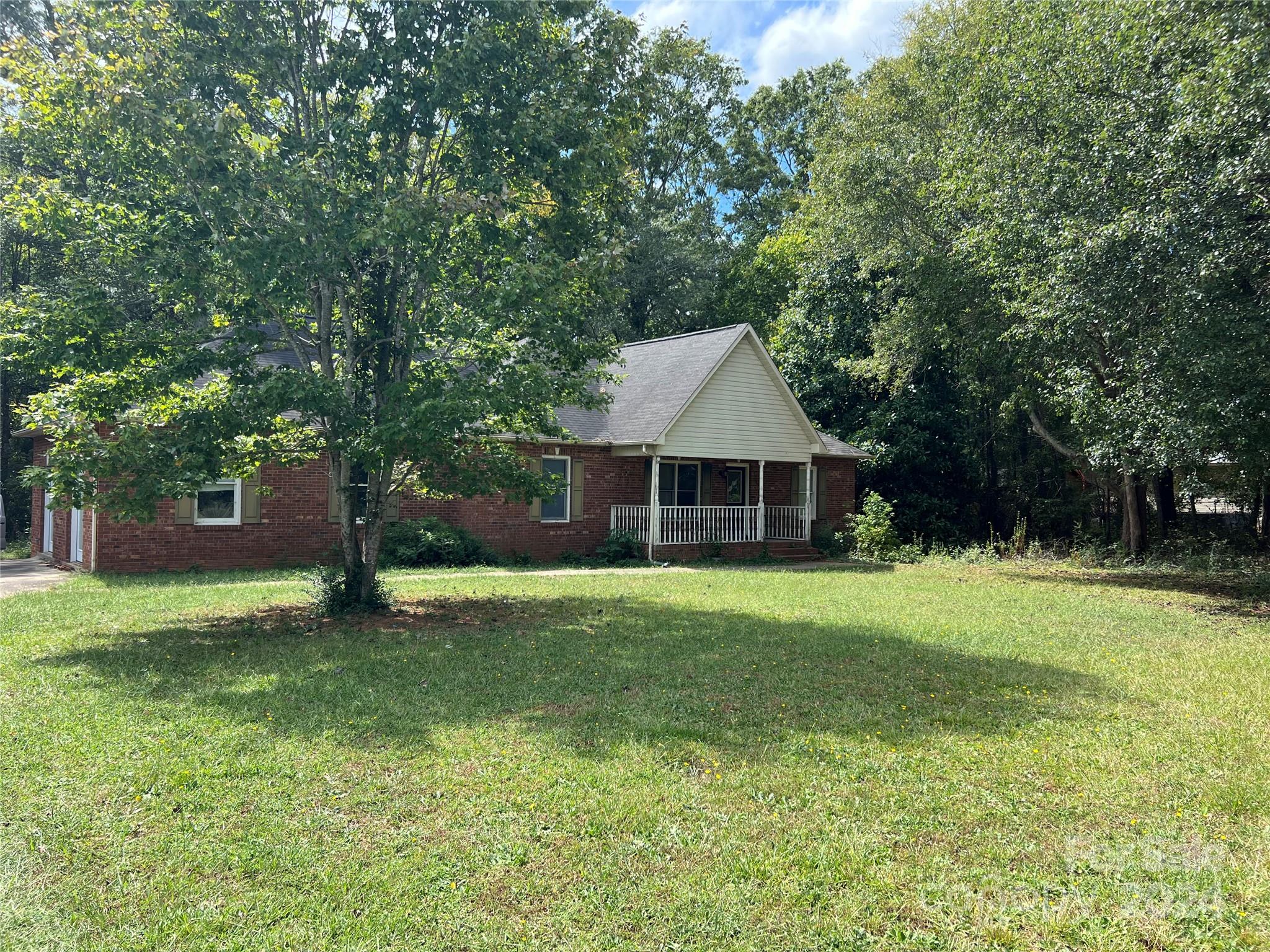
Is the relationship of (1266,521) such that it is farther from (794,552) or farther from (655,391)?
(655,391)

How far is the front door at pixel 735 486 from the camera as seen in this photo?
2406 cm

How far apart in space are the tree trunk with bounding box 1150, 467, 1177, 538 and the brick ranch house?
25.6 ft

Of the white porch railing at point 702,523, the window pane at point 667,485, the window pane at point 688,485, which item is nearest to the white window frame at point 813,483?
the white porch railing at point 702,523

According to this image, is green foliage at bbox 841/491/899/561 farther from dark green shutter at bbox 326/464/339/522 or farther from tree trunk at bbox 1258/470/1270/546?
dark green shutter at bbox 326/464/339/522

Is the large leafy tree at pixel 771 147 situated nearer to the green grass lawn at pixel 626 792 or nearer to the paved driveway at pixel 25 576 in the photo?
the paved driveway at pixel 25 576

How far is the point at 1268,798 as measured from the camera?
202 inches

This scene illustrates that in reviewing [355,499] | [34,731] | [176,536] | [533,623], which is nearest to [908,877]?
[34,731]

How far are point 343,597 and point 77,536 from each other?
892cm

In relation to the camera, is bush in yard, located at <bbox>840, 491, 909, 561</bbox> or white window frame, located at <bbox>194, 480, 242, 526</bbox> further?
bush in yard, located at <bbox>840, 491, 909, 561</bbox>

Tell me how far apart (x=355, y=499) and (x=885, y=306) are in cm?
1918

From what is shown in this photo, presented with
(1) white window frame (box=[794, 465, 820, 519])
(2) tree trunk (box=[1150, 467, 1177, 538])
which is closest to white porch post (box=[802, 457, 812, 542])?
(1) white window frame (box=[794, 465, 820, 519])

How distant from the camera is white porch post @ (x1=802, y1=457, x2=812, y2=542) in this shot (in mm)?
23234

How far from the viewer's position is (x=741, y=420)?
21828 millimetres

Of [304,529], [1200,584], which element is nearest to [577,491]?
[304,529]
